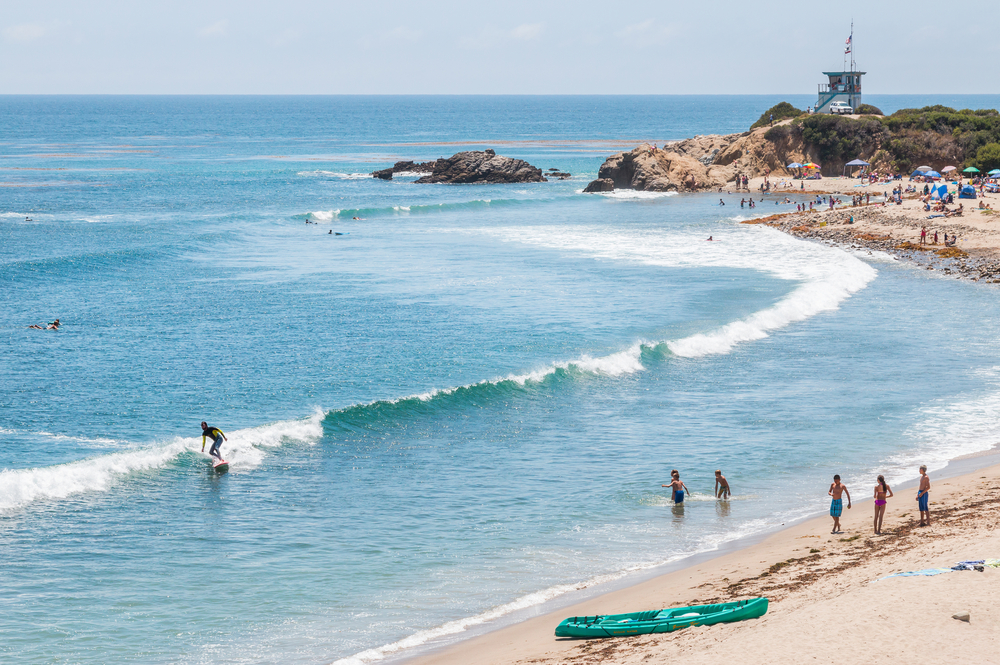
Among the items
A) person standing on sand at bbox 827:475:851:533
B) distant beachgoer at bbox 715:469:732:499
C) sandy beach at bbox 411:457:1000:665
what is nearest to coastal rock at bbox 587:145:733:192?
distant beachgoer at bbox 715:469:732:499

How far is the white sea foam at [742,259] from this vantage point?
121 feet

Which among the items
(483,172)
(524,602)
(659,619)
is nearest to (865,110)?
(483,172)

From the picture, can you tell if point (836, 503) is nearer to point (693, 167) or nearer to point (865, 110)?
point (693, 167)

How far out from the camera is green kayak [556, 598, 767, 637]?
43.8ft

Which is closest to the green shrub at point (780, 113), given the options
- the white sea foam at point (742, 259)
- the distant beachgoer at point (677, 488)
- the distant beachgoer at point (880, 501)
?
the white sea foam at point (742, 259)

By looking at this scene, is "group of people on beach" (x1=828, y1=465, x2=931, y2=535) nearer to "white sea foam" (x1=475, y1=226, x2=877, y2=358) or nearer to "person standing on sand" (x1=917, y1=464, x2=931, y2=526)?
"person standing on sand" (x1=917, y1=464, x2=931, y2=526)

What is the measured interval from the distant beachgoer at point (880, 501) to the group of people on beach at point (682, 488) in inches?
139

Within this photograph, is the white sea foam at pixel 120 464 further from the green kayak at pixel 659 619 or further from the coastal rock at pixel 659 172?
the coastal rock at pixel 659 172

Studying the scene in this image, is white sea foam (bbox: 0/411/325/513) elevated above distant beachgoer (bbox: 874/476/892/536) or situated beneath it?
situated beneath

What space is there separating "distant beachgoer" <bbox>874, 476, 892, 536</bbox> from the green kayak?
491 cm

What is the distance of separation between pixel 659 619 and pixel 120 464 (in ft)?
47.4

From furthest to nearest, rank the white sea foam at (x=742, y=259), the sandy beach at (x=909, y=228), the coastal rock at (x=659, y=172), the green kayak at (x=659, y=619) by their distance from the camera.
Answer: the coastal rock at (x=659, y=172), the sandy beach at (x=909, y=228), the white sea foam at (x=742, y=259), the green kayak at (x=659, y=619)

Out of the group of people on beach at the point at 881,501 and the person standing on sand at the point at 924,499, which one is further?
the person standing on sand at the point at 924,499
